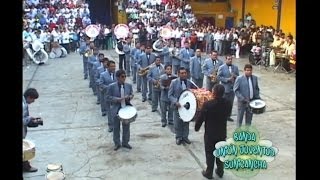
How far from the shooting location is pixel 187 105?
8.23 meters

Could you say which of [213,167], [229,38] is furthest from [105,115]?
[229,38]

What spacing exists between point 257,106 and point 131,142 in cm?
259

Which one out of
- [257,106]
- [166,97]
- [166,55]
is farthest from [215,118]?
[166,55]

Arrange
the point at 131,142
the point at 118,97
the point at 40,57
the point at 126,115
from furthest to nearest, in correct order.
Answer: the point at 40,57, the point at 131,142, the point at 118,97, the point at 126,115

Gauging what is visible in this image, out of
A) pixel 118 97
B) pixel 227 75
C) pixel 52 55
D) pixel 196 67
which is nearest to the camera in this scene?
pixel 118 97

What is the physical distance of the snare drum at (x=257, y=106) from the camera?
9.01 metres

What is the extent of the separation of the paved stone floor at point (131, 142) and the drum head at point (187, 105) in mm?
755

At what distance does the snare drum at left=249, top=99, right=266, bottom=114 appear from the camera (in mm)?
9008

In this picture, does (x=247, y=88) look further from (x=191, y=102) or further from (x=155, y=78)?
(x=155, y=78)

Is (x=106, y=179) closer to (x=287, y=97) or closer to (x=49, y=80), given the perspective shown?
(x=287, y=97)

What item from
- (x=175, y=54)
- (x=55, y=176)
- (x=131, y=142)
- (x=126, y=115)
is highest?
(x=175, y=54)

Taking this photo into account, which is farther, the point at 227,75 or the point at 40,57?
the point at 40,57
